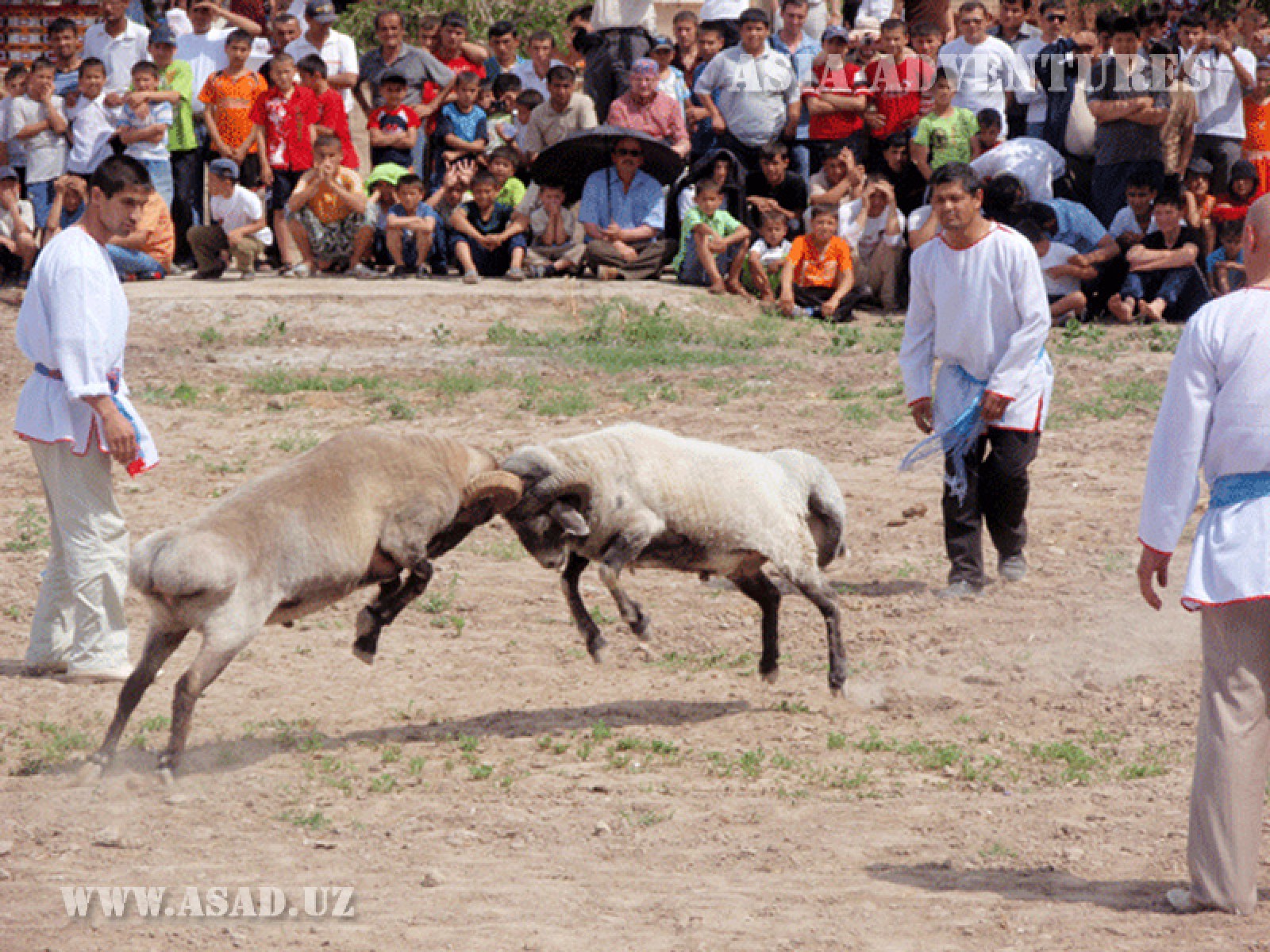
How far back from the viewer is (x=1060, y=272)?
50.4 ft

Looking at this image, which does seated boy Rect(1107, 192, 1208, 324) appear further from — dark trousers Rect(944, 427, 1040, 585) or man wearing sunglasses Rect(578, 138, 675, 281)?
dark trousers Rect(944, 427, 1040, 585)

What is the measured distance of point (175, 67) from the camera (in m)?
15.8

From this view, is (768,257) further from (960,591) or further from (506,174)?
(960,591)

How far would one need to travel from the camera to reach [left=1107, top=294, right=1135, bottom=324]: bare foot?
15281mm

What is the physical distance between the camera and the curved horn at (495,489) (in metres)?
6.45

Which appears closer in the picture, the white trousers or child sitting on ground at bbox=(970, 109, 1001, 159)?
the white trousers

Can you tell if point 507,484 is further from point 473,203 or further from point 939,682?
point 473,203

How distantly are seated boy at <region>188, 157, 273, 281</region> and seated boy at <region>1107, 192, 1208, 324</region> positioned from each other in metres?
8.29

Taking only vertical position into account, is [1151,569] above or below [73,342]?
below

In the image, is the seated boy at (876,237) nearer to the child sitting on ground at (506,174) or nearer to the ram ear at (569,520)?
the child sitting on ground at (506,174)

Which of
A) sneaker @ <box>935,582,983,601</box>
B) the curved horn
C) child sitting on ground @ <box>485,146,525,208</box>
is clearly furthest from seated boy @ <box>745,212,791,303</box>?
the curved horn

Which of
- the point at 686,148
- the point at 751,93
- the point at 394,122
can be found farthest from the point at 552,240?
the point at 751,93

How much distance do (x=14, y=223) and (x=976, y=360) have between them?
11072mm

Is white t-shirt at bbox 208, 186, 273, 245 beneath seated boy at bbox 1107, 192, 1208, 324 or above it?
above
